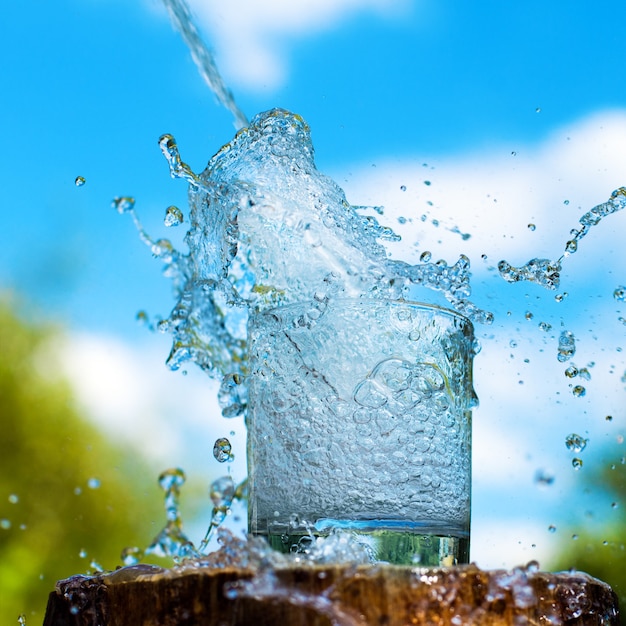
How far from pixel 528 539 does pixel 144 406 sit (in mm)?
6223

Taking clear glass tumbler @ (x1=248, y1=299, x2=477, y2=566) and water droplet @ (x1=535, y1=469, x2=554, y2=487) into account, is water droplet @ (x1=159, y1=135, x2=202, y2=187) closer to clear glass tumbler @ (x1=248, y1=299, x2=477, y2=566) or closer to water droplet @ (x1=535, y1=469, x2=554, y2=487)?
clear glass tumbler @ (x1=248, y1=299, x2=477, y2=566)

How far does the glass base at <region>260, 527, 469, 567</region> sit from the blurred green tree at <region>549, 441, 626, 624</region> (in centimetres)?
599

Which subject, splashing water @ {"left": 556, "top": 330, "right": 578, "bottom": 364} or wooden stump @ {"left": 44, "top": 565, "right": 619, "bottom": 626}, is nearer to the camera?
wooden stump @ {"left": 44, "top": 565, "right": 619, "bottom": 626}

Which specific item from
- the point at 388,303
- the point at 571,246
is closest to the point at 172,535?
the point at 388,303

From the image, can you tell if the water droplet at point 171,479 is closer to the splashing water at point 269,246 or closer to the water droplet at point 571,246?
the splashing water at point 269,246

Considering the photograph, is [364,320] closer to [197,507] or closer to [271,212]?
[271,212]

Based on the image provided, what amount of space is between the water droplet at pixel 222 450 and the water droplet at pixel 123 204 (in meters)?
0.53

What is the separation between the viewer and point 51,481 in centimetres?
870

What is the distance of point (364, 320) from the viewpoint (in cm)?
112

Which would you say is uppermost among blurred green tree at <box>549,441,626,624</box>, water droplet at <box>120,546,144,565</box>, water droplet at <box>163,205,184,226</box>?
blurred green tree at <box>549,441,626,624</box>

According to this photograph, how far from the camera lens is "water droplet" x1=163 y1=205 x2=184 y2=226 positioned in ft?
5.29

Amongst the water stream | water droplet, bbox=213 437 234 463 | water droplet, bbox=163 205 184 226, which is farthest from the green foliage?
water droplet, bbox=213 437 234 463

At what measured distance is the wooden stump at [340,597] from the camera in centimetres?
88

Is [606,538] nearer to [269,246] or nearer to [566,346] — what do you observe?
[566,346]
